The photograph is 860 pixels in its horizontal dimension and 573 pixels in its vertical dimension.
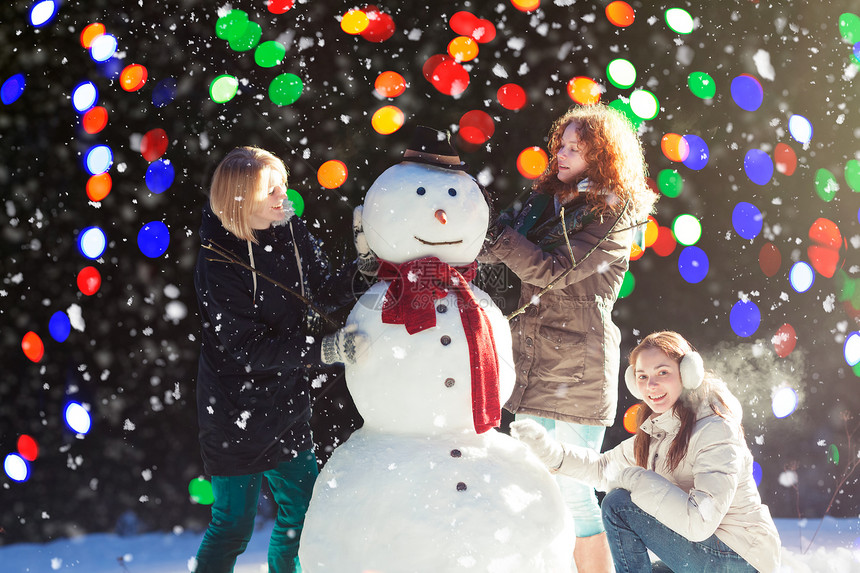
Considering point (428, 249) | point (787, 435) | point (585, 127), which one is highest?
point (585, 127)

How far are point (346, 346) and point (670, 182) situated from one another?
186 cm

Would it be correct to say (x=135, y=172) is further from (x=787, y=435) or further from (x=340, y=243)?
(x=787, y=435)

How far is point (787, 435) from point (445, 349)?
238 cm

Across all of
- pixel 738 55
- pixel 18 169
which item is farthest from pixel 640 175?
pixel 18 169

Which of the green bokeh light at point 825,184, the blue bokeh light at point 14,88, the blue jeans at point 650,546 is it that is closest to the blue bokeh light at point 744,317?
the green bokeh light at point 825,184

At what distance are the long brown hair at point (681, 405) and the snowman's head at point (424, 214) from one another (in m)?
0.59

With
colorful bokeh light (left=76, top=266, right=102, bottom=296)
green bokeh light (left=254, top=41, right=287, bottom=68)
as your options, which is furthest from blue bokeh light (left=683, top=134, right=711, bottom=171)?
A: colorful bokeh light (left=76, top=266, right=102, bottom=296)

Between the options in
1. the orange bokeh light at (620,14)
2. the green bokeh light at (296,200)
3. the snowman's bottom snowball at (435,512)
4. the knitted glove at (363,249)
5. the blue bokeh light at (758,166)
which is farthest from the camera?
the blue bokeh light at (758,166)

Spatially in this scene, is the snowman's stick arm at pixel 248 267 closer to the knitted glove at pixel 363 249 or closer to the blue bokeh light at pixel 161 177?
the knitted glove at pixel 363 249

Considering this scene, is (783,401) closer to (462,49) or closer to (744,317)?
A: (744,317)

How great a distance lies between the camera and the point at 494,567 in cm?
144

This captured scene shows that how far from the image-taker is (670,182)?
9.45ft

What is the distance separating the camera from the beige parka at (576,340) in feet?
6.36

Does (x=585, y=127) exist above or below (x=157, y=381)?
above
